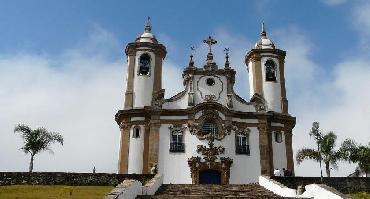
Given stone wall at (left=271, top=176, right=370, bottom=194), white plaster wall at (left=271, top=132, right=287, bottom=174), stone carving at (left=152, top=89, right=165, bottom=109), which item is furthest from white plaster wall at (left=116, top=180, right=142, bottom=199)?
white plaster wall at (left=271, top=132, right=287, bottom=174)

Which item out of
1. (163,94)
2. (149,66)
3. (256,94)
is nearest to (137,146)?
(163,94)

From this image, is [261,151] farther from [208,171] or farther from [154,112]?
[154,112]

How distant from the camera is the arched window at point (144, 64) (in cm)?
3478

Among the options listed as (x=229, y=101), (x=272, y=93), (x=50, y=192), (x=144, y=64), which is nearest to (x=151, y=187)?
(x=50, y=192)

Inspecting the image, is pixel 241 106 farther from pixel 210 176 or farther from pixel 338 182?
pixel 338 182

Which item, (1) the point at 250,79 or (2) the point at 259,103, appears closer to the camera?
(2) the point at 259,103

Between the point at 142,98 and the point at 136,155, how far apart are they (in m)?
4.34

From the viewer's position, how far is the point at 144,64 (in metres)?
35.1

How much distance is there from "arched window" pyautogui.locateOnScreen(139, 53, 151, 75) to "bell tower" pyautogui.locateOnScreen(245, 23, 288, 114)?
7.45 metres

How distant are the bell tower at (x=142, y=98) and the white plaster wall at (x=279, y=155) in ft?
Result: 25.2

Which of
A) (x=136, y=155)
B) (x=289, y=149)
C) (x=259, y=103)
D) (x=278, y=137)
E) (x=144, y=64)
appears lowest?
(x=136, y=155)

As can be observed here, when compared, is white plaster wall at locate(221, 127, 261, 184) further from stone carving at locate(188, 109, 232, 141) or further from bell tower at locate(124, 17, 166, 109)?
bell tower at locate(124, 17, 166, 109)

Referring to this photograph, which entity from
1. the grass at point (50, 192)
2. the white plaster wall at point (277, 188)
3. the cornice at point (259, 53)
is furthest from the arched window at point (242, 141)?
the grass at point (50, 192)

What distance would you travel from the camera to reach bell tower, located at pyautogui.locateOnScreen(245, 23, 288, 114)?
3444cm
